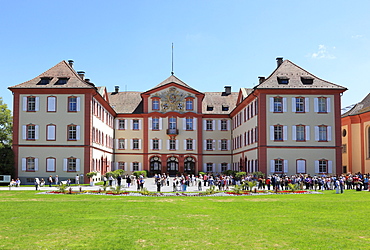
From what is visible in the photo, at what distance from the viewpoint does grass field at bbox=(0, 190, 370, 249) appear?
12.8 meters

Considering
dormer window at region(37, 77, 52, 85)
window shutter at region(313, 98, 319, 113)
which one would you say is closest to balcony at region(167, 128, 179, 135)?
dormer window at region(37, 77, 52, 85)

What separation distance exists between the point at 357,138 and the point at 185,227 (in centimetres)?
4484

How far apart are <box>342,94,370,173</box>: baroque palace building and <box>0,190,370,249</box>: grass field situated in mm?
32698

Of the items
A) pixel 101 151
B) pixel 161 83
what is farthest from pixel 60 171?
pixel 161 83

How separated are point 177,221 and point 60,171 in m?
34.1

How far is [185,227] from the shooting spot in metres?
15.8

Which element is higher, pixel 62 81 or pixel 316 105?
pixel 62 81

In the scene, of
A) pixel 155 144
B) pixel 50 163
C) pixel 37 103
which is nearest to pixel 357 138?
pixel 155 144

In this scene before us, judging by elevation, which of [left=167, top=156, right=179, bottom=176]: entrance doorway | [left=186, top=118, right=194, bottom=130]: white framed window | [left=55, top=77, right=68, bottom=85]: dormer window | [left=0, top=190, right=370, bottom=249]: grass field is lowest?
[left=0, top=190, right=370, bottom=249]: grass field

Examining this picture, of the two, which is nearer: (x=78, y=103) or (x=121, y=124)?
(x=78, y=103)

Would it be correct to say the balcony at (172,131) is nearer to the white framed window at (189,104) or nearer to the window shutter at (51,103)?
the white framed window at (189,104)

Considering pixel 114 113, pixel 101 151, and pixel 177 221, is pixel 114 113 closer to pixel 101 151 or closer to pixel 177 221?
pixel 101 151

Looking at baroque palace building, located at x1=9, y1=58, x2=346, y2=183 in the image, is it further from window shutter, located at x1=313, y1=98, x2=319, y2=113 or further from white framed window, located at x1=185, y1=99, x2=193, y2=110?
white framed window, located at x1=185, y1=99, x2=193, y2=110

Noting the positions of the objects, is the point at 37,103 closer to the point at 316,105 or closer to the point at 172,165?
the point at 172,165
